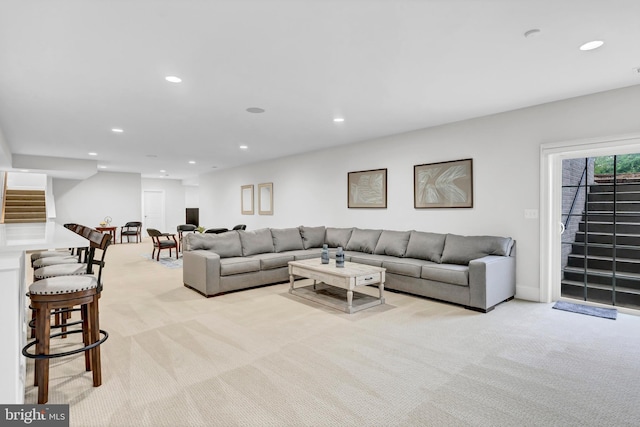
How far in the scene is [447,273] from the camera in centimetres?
405

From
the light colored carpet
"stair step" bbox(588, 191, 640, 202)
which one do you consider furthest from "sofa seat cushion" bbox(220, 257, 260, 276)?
"stair step" bbox(588, 191, 640, 202)

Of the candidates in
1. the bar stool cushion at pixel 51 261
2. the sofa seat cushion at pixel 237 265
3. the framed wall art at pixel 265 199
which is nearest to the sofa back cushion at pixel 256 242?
the sofa seat cushion at pixel 237 265

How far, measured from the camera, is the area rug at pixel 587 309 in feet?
11.9

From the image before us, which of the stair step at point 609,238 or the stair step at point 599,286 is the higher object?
the stair step at point 609,238

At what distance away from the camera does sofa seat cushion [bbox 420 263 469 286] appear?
3.92 meters

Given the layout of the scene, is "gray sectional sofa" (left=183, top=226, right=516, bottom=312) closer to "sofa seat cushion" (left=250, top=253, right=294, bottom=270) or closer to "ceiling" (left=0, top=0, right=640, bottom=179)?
"sofa seat cushion" (left=250, top=253, right=294, bottom=270)

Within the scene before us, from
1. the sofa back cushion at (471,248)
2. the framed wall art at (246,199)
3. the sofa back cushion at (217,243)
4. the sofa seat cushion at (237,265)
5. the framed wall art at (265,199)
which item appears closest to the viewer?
the sofa back cushion at (471,248)

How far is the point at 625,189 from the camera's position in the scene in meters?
3.90

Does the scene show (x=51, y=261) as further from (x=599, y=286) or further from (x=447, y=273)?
(x=599, y=286)

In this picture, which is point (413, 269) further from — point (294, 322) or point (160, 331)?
point (160, 331)

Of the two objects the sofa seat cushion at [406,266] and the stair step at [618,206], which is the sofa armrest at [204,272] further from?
the stair step at [618,206]

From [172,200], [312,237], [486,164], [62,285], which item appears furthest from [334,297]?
[172,200]

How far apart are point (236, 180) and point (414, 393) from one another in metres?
8.74

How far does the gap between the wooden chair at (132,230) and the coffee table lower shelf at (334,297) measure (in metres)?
8.11
